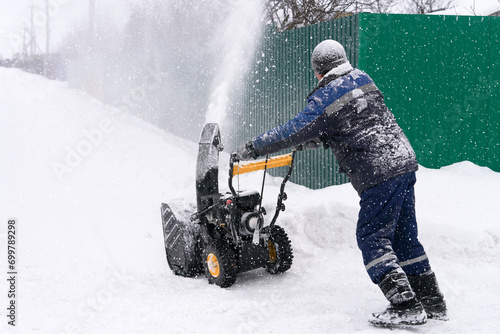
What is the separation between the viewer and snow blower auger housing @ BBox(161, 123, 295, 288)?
4160 millimetres

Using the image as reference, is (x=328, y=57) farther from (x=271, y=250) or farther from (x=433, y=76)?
(x=433, y=76)

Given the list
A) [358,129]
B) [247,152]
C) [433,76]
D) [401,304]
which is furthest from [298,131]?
[433,76]

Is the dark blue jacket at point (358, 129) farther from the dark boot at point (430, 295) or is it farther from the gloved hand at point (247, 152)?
the dark boot at point (430, 295)

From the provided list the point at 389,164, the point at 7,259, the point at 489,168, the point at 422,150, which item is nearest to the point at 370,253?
the point at 389,164

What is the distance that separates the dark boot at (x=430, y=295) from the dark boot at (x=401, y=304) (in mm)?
285

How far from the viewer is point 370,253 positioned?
3.10m

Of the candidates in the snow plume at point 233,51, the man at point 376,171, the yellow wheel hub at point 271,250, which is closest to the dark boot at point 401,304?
the man at point 376,171

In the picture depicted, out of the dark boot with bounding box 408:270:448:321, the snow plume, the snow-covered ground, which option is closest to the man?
the dark boot with bounding box 408:270:448:321

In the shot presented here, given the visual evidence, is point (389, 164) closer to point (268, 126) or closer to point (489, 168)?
point (489, 168)

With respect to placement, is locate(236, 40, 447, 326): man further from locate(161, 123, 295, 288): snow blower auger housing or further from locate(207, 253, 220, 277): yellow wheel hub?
locate(207, 253, 220, 277): yellow wheel hub

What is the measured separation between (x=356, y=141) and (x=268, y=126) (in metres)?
5.86

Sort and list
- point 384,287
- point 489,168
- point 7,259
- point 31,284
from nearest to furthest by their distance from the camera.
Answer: point 384,287 < point 31,284 < point 7,259 < point 489,168

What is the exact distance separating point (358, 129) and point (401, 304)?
45.2 inches

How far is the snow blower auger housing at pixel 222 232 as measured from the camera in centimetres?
416
